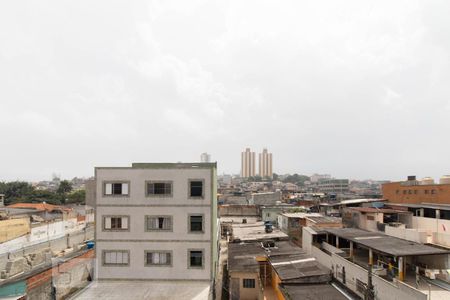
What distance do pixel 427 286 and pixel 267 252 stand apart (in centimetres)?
1419

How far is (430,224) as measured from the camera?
34469 millimetres

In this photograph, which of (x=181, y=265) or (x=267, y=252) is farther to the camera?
(x=267, y=252)

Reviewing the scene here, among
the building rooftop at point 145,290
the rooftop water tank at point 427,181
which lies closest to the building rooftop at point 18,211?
the building rooftop at point 145,290

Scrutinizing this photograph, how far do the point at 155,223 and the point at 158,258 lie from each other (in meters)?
2.97

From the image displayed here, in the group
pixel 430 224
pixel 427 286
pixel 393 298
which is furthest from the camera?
pixel 430 224

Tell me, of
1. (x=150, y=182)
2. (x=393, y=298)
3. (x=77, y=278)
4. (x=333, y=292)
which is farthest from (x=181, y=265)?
(x=393, y=298)

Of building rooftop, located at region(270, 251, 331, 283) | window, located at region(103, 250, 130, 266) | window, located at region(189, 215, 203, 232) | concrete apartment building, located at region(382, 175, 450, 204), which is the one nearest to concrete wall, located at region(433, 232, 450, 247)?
building rooftop, located at region(270, 251, 331, 283)

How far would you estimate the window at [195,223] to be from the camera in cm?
2419

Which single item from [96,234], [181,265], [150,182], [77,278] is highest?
[150,182]

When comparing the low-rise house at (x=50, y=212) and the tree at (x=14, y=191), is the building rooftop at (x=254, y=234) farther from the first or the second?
the tree at (x=14, y=191)

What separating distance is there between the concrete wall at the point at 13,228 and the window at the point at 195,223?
32559mm

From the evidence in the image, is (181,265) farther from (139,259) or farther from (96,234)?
(96,234)

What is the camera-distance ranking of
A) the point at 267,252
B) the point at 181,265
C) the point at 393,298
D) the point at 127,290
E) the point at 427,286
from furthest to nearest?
the point at 267,252
the point at 181,265
the point at 127,290
the point at 427,286
the point at 393,298

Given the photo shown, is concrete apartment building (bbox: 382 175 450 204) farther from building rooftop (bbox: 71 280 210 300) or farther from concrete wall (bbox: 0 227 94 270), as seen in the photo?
concrete wall (bbox: 0 227 94 270)
